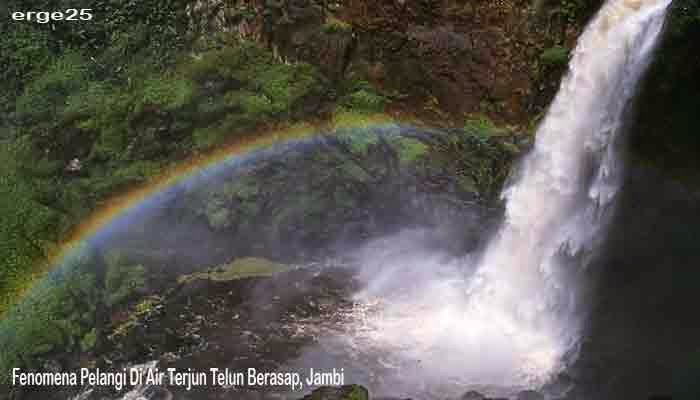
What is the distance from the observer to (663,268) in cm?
836

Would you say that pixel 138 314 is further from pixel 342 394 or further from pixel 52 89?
pixel 52 89

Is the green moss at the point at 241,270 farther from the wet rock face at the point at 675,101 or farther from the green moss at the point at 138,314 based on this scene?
the wet rock face at the point at 675,101

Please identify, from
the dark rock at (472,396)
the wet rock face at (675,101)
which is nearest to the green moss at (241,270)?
the dark rock at (472,396)

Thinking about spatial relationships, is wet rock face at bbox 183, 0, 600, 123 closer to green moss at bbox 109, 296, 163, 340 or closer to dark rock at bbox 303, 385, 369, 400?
green moss at bbox 109, 296, 163, 340

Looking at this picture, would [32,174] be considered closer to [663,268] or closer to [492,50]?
[492,50]

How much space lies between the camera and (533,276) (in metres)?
10.5

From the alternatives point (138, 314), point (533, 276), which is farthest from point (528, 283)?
point (138, 314)

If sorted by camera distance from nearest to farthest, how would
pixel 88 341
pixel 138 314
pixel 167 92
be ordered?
pixel 88 341, pixel 138 314, pixel 167 92

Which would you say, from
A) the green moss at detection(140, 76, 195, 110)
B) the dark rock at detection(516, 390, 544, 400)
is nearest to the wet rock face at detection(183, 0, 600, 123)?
the green moss at detection(140, 76, 195, 110)

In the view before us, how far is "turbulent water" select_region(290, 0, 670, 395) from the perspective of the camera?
9172 mm

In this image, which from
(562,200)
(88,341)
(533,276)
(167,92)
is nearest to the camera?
(562,200)

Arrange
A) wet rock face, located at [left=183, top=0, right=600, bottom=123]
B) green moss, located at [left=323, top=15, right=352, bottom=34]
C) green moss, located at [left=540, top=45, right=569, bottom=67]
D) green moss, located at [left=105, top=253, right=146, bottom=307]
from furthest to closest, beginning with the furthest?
green moss, located at [left=323, top=15, right=352, bottom=34], wet rock face, located at [left=183, top=0, right=600, bottom=123], green moss, located at [left=105, top=253, right=146, bottom=307], green moss, located at [left=540, top=45, right=569, bottom=67]

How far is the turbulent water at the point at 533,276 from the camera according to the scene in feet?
30.1

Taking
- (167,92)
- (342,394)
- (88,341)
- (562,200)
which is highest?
(167,92)
